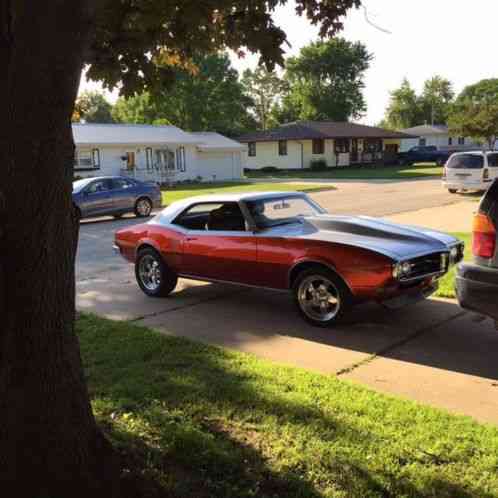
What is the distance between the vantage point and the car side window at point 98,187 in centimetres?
1921

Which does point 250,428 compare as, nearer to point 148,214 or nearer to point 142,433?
point 142,433

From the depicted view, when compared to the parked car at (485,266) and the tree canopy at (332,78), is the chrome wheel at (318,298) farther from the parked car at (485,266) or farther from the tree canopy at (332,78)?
the tree canopy at (332,78)

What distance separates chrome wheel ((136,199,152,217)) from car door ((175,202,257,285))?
12771 millimetres

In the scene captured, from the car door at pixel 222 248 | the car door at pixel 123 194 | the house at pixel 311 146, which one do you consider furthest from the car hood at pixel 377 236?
the house at pixel 311 146

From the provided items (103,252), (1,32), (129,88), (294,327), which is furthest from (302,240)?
(103,252)

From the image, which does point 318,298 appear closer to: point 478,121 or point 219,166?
point 219,166

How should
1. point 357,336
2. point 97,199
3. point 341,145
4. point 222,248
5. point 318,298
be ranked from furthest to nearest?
point 341,145, point 97,199, point 222,248, point 318,298, point 357,336

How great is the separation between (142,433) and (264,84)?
9591cm

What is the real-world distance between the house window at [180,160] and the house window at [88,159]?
6389mm

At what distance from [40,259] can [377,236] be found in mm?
4359

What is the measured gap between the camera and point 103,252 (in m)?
13.0

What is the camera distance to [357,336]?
6.14 metres

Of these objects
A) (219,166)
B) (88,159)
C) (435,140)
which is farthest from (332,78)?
(88,159)

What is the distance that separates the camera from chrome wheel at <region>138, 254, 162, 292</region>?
8195mm
